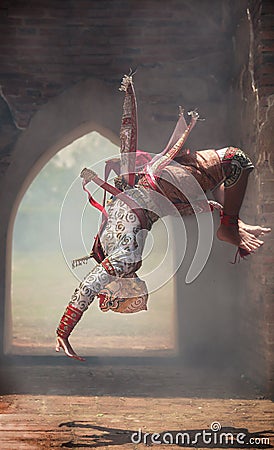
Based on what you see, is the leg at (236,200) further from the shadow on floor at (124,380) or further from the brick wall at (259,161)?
→ the shadow on floor at (124,380)

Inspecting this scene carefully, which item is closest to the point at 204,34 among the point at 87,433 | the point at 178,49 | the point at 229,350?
the point at 178,49

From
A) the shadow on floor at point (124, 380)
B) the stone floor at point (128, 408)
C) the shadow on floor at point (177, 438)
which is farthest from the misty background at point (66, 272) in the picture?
the shadow on floor at point (177, 438)

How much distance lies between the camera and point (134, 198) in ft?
10.8

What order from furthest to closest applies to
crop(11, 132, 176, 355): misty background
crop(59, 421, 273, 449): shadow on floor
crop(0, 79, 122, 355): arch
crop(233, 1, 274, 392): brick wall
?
crop(0, 79, 122, 355): arch → crop(233, 1, 274, 392): brick wall → crop(59, 421, 273, 449): shadow on floor → crop(11, 132, 176, 355): misty background

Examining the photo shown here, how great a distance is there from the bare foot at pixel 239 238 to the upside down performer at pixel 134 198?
0.14 m

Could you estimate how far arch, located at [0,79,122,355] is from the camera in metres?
6.68

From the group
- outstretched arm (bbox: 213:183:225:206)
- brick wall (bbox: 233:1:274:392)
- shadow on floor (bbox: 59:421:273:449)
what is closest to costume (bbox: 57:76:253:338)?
outstretched arm (bbox: 213:183:225:206)

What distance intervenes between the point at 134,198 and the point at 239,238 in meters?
0.60

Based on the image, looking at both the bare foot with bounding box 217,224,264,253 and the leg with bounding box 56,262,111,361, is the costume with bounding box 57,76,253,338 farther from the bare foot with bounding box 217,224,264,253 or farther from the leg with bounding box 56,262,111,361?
the bare foot with bounding box 217,224,264,253

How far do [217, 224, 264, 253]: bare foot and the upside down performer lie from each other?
137 millimetres

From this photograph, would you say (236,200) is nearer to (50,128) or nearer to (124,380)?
(124,380)

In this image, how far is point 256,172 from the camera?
5.70 metres

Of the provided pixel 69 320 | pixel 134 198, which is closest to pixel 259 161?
pixel 134 198

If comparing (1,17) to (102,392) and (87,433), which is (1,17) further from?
(87,433)
